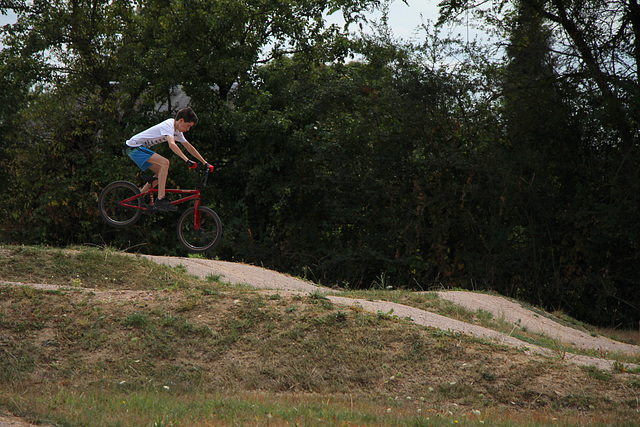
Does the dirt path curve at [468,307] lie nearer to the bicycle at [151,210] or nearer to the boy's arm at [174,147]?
the bicycle at [151,210]

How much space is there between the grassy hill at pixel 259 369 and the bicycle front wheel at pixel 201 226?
68.4 inches

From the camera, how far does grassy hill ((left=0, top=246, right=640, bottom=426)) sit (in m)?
4.70

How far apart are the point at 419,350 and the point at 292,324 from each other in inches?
54.5

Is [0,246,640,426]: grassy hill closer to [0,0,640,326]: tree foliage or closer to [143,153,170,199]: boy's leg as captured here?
[143,153,170,199]: boy's leg

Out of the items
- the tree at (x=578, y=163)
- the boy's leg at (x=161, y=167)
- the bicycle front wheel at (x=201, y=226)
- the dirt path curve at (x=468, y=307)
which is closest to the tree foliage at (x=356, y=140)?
the tree at (x=578, y=163)

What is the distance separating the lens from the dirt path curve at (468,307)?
23.4 feet

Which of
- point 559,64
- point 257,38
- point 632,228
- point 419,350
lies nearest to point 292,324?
point 419,350

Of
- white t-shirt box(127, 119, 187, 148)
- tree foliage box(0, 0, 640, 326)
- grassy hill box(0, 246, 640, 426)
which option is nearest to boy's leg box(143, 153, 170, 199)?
white t-shirt box(127, 119, 187, 148)

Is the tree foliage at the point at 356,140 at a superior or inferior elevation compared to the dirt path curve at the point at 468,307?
superior

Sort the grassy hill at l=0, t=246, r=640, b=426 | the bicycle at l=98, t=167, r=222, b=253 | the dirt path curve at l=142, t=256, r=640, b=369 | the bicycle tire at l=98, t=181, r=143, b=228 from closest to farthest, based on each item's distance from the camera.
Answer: the grassy hill at l=0, t=246, r=640, b=426, the dirt path curve at l=142, t=256, r=640, b=369, the bicycle at l=98, t=167, r=222, b=253, the bicycle tire at l=98, t=181, r=143, b=228

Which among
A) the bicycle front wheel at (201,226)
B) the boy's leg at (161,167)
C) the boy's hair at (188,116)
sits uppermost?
the boy's hair at (188,116)

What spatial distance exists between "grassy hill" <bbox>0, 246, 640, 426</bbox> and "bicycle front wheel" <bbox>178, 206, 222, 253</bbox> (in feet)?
5.70

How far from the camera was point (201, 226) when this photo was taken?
372 inches

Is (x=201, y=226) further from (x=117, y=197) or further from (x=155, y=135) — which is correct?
(x=155, y=135)
